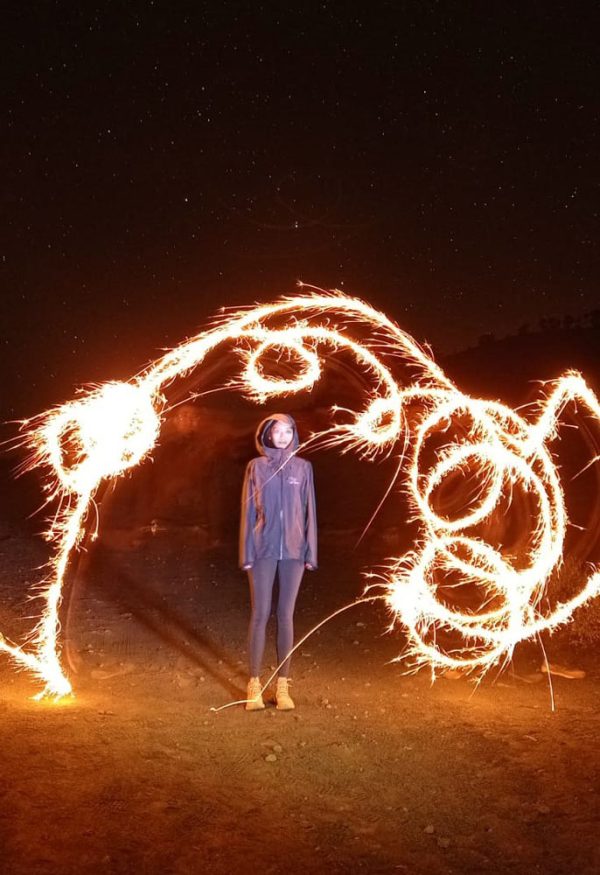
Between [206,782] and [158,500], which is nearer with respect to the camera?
[206,782]

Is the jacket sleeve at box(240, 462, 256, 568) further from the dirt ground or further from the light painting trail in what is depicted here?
the dirt ground

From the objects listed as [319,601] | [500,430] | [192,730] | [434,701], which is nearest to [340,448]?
[319,601]

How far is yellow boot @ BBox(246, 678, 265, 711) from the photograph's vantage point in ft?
18.5

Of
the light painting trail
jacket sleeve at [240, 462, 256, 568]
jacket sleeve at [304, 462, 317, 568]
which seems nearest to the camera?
jacket sleeve at [240, 462, 256, 568]

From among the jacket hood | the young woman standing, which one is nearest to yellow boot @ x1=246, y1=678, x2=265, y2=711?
the young woman standing

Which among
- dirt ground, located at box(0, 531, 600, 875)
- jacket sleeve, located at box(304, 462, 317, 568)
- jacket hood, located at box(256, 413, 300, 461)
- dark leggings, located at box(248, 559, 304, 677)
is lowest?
dirt ground, located at box(0, 531, 600, 875)

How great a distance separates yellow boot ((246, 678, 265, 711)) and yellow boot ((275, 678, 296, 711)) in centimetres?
13

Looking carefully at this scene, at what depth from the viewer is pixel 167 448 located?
45.9 feet

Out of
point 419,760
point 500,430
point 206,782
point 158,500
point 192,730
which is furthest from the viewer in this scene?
point 158,500

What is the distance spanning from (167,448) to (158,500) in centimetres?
99

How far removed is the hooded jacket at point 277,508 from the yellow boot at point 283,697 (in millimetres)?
921

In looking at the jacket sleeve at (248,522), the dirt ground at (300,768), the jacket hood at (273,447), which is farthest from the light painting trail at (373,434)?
the jacket sleeve at (248,522)

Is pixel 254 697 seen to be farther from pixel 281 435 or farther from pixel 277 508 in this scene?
pixel 281 435

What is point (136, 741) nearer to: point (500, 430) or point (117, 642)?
point (117, 642)
